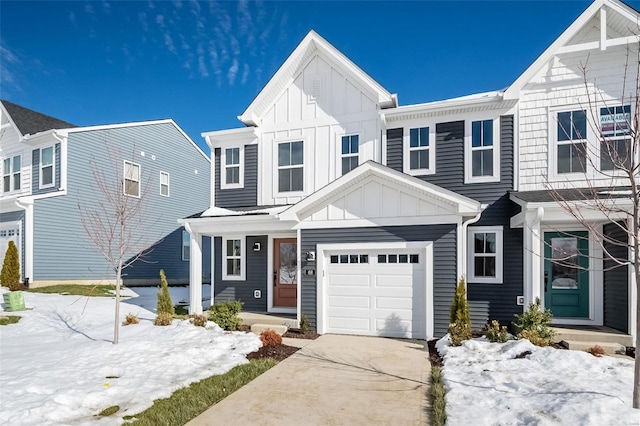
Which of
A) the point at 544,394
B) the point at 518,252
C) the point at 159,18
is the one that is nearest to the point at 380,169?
the point at 518,252

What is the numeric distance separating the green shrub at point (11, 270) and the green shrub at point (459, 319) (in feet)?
49.9

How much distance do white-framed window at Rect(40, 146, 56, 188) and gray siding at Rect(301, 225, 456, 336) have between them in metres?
13.2

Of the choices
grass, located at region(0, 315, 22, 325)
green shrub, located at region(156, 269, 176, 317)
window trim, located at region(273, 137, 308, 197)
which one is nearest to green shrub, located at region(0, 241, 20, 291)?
grass, located at region(0, 315, 22, 325)

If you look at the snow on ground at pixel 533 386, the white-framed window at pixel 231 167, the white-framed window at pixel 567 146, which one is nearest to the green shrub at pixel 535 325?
the snow on ground at pixel 533 386

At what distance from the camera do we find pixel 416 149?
10516 millimetres

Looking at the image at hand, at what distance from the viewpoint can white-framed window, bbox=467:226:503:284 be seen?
9469 mm

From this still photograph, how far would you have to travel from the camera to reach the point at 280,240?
448 inches

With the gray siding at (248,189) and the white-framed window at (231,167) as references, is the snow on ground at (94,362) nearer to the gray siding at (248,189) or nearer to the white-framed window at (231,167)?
the gray siding at (248,189)

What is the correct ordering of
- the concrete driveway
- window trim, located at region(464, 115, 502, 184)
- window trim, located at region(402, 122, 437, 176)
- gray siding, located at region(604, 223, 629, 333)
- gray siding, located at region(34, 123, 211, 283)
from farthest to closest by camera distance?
gray siding, located at region(34, 123, 211, 283) < window trim, located at region(402, 122, 437, 176) < window trim, located at region(464, 115, 502, 184) < gray siding, located at region(604, 223, 629, 333) < the concrete driveway

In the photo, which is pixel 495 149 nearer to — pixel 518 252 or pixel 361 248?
pixel 518 252

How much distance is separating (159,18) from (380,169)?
34.9 feet

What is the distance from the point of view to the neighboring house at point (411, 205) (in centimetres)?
859

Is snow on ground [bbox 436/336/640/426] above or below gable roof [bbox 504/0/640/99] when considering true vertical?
below

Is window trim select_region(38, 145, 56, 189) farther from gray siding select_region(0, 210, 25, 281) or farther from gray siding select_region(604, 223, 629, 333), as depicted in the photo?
gray siding select_region(604, 223, 629, 333)
